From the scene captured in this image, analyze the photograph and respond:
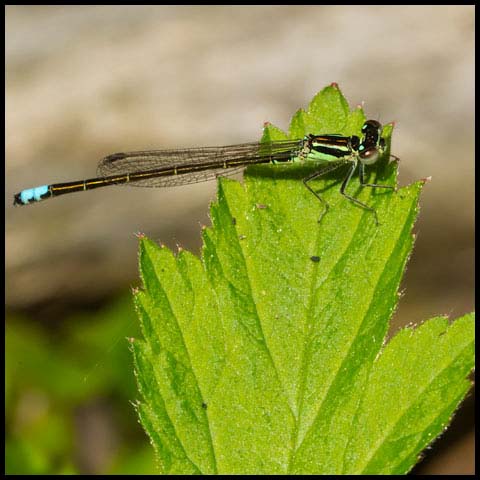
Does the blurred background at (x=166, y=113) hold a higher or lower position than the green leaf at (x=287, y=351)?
higher

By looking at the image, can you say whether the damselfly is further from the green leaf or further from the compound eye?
the green leaf

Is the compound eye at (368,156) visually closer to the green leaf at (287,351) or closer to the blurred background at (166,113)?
the green leaf at (287,351)

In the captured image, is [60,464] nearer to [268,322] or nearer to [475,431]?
[268,322]

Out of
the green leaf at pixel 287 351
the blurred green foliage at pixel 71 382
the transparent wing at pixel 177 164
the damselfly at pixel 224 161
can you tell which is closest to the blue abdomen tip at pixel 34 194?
the damselfly at pixel 224 161

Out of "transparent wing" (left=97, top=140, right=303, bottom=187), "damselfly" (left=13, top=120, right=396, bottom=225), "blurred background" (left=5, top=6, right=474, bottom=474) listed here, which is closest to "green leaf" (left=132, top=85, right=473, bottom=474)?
"damselfly" (left=13, top=120, right=396, bottom=225)

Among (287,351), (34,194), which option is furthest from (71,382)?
(287,351)

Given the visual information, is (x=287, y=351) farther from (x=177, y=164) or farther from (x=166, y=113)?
(x=166, y=113)

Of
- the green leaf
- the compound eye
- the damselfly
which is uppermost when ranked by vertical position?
the damselfly
